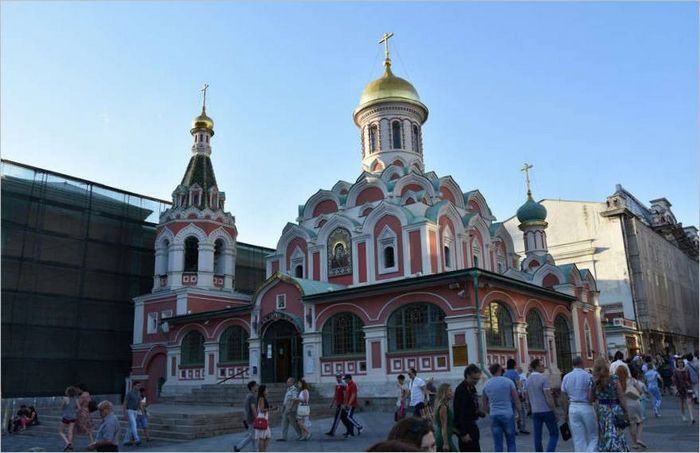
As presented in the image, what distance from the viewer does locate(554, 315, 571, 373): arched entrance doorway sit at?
75.8ft

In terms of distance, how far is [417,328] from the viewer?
1855cm

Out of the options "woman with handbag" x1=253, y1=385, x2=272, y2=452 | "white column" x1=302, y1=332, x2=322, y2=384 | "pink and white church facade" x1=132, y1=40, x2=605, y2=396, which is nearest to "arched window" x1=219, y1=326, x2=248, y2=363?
"pink and white church facade" x1=132, y1=40, x2=605, y2=396

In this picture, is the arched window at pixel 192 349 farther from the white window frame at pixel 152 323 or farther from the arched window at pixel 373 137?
the arched window at pixel 373 137

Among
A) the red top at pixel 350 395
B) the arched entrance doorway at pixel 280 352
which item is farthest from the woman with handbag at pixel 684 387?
the arched entrance doorway at pixel 280 352

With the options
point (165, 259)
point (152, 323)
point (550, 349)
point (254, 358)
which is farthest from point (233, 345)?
point (550, 349)

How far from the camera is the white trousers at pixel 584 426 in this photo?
7418mm

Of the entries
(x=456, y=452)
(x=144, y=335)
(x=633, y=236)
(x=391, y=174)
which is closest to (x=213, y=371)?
(x=144, y=335)

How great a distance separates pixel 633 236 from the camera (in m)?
37.6

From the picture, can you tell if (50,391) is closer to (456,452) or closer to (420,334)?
(420,334)

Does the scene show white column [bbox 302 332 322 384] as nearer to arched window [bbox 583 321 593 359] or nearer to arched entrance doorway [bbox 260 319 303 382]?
arched entrance doorway [bbox 260 319 303 382]

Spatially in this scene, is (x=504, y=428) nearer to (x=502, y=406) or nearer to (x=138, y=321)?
(x=502, y=406)

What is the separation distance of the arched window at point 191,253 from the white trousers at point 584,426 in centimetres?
2191

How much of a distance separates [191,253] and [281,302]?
26.1ft

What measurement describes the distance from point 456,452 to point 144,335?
73.3 ft
